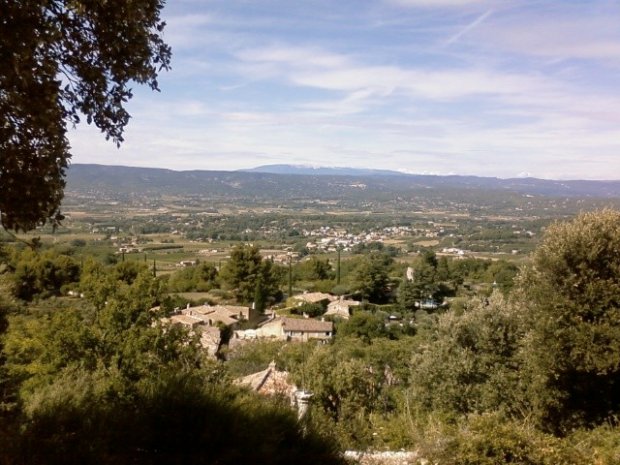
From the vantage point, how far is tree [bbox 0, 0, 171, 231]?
3.44 metres

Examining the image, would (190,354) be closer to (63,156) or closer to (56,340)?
(56,340)

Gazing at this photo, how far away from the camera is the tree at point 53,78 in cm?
344

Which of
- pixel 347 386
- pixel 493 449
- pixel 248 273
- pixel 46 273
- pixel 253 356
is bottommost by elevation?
pixel 253 356

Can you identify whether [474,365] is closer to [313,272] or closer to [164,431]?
[164,431]

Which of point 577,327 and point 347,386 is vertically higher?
point 577,327

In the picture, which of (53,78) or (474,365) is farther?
(474,365)

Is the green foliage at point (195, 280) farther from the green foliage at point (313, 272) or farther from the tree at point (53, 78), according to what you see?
the tree at point (53, 78)

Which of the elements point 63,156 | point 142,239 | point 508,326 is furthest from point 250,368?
point 142,239

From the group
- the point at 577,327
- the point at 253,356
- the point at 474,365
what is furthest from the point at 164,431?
the point at 253,356

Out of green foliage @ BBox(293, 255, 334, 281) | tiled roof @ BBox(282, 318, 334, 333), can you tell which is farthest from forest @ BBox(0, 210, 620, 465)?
green foliage @ BBox(293, 255, 334, 281)

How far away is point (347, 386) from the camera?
12.4 m

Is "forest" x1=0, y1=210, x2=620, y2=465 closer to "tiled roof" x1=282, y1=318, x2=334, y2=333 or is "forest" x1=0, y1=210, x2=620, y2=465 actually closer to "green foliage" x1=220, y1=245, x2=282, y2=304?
"tiled roof" x1=282, y1=318, x2=334, y2=333

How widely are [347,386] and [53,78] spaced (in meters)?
10.3

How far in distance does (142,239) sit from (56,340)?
82.9 meters
